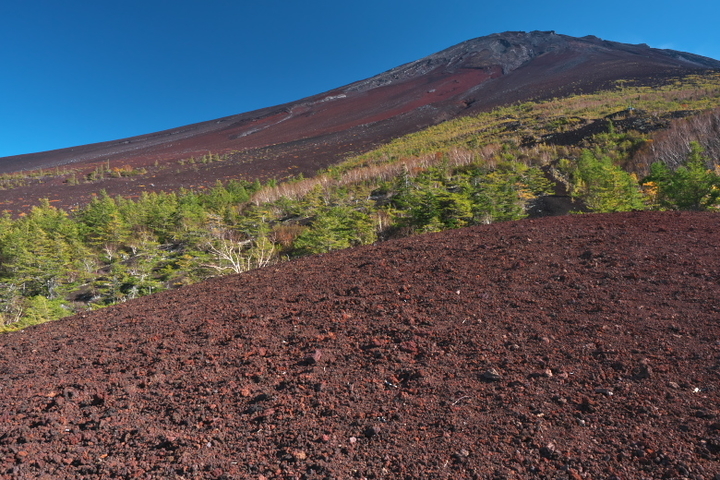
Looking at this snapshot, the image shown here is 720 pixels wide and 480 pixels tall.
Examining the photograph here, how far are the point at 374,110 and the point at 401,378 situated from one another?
47074mm

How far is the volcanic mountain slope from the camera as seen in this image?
28188 millimetres

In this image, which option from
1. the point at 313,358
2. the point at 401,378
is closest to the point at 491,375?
the point at 401,378

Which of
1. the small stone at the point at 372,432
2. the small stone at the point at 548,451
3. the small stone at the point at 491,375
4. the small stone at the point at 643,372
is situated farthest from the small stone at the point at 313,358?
the small stone at the point at 643,372

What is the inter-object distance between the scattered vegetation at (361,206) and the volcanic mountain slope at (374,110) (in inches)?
390

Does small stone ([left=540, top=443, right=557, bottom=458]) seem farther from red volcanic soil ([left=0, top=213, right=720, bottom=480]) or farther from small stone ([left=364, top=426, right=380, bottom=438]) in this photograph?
small stone ([left=364, top=426, right=380, bottom=438])

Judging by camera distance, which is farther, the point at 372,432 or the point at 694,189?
the point at 694,189

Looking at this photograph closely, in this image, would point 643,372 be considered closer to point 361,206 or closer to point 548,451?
point 548,451

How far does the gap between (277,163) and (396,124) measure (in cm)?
1532

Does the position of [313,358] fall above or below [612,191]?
above

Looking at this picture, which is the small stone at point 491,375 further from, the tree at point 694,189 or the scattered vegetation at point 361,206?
the tree at point 694,189

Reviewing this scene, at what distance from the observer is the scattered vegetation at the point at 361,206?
734 cm

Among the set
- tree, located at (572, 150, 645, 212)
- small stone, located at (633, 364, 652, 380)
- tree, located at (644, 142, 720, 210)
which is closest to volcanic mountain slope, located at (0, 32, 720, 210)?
tree, located at (572, 150, 645, 212)

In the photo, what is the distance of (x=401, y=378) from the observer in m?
2.04

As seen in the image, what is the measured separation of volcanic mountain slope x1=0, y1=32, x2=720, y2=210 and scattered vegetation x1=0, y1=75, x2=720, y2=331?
32.5ft
